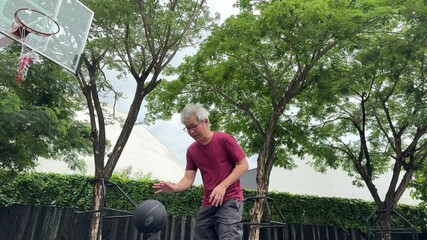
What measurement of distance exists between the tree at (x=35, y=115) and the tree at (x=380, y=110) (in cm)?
546

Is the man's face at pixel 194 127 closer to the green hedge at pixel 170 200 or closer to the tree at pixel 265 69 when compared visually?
the tree at pixel 265 69

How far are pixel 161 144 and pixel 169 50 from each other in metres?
22.4

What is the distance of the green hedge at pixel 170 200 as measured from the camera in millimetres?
8836

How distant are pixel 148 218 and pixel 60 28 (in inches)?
181

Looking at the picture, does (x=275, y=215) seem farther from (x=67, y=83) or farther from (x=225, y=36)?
(x=67, y=83)

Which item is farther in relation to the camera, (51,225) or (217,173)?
(51,225)

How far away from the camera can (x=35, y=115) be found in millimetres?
6512

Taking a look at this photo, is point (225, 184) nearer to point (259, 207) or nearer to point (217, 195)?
point (217, 195)

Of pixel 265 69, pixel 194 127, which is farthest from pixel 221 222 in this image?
pixel 265 69

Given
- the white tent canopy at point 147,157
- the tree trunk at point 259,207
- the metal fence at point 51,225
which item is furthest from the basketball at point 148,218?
the white tent canopy at point 147,157

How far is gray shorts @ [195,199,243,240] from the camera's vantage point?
8.48ft

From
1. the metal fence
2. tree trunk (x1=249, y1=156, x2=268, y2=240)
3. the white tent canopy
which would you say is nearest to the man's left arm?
tree trunk (x1=249, y1=156, x2=268, y2=240)

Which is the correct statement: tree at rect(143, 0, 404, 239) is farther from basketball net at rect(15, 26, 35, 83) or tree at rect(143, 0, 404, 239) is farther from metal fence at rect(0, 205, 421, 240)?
basketball net at rect(15, 26, 35, 83)

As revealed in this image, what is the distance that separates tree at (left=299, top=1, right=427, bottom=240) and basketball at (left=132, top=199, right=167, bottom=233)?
4785 millimetres
